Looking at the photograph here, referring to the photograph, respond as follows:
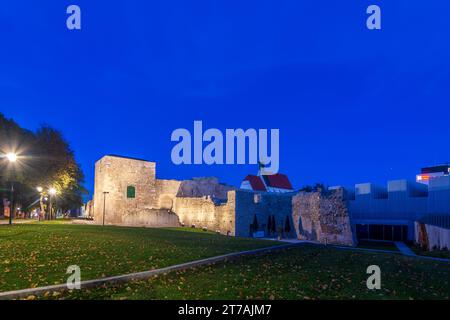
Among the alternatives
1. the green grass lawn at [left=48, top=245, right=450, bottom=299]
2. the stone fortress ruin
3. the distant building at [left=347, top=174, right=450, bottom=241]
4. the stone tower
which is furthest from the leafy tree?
the distant building at [left=347, top=174, right=450, bottom=241]

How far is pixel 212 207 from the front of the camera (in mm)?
41719

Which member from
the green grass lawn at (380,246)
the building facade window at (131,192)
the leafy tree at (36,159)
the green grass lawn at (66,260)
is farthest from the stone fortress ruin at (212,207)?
the green grass lawn at (66,260)

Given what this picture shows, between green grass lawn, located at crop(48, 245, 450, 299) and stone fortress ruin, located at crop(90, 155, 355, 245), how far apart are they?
1912 cm

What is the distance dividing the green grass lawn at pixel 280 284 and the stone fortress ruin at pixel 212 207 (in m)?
19.1

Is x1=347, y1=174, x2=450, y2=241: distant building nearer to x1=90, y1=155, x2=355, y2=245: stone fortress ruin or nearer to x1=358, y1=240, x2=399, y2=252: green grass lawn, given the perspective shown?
x1=358, y1=240, x2=399, y2=252: green grass lawn

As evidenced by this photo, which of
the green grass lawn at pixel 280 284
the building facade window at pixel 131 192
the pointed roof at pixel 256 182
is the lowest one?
the green grass lawn at pixel 280 284

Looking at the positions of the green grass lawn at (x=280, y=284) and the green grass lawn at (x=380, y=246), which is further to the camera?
the green grass lawn at (x=380, y=246)

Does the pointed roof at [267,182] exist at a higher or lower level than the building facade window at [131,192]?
higher

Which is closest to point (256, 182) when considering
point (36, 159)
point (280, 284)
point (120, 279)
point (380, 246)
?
point (380, 246)

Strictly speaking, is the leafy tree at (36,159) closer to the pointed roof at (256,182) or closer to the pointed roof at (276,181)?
the pointed roof at (256,182)

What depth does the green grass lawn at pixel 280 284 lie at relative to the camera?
8.00 meters

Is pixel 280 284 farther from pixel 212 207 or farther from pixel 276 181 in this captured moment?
pixel 276 181

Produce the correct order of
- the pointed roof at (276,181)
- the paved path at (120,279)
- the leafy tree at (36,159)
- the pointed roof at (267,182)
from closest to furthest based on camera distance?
the paved path at (120,279), the leafy tree at (36,159), the pointed roof at (267,182), the pointed roof at (276,181)
